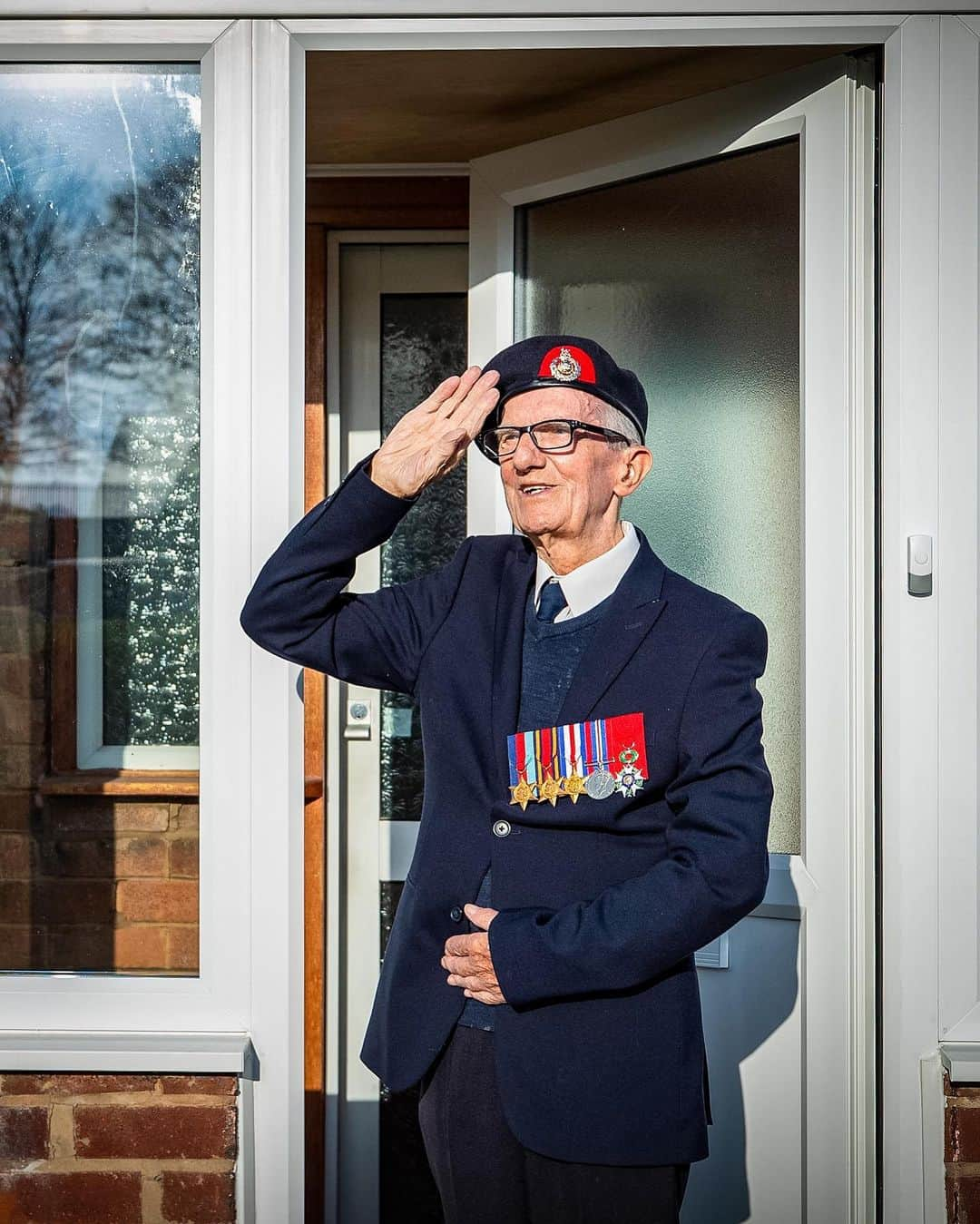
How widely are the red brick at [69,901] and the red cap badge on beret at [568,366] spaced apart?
109 cm

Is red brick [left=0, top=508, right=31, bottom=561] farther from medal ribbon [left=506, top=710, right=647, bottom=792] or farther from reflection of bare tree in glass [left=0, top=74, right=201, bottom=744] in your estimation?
medal ribbon [left=506, top=710, right=647, bottom=792]

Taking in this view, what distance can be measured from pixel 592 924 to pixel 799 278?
1314 millimetres

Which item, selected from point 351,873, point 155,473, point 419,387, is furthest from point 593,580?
point 351,873

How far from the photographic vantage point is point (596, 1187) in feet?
5.20

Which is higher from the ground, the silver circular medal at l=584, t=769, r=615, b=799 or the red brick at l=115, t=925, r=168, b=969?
the silver circular medal at l=584, t=769, r=615, b=799

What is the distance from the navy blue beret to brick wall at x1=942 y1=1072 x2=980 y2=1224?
3.78 ft

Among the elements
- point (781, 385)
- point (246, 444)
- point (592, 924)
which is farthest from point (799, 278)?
point (592, 924)

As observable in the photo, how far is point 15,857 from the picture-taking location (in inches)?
80.3

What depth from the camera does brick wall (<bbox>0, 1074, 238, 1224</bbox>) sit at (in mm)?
1918

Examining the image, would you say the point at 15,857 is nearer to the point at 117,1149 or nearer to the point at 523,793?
the point at 117,1149

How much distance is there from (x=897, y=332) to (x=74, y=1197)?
1.86m

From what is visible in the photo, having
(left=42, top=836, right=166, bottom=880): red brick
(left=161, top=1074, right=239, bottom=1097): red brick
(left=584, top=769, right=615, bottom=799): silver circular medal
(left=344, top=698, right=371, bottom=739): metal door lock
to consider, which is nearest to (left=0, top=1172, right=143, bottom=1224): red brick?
(left=161, top=1074, right=239, bottom=1097): red brick

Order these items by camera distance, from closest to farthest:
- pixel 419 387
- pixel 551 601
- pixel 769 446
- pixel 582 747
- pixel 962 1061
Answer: pixel 582 747 < pixel 551 601 < pixel 962 1061 < pixel 769 446 < pixel 419 387

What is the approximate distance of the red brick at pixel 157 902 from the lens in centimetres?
198
